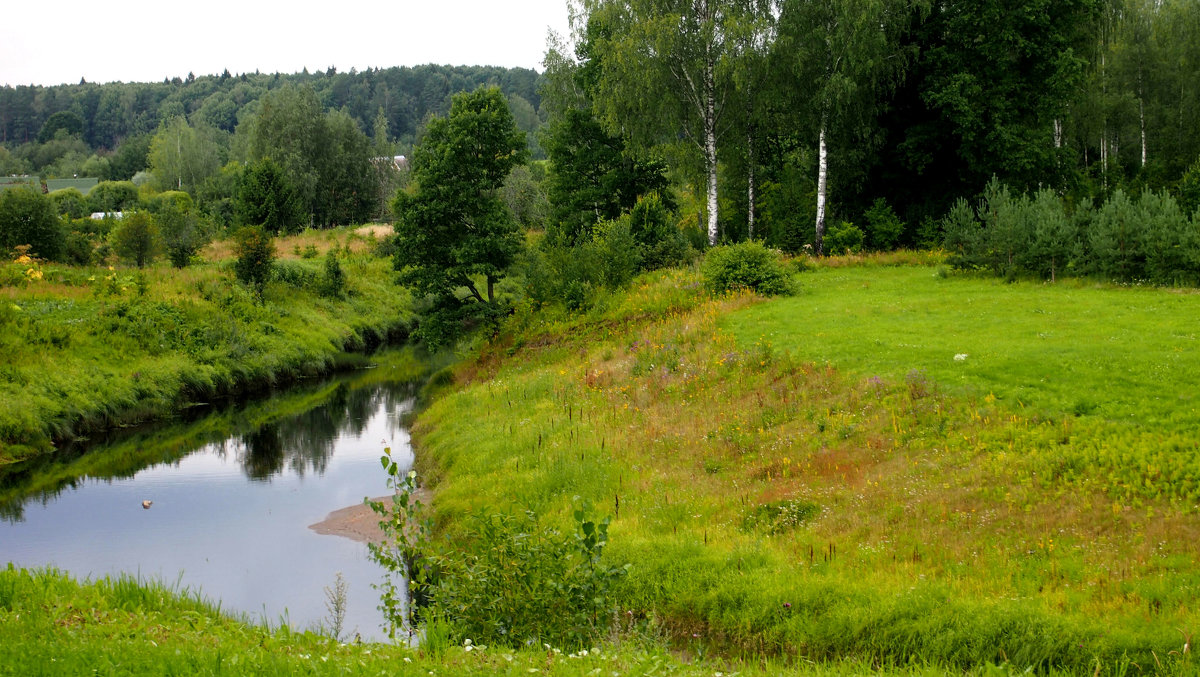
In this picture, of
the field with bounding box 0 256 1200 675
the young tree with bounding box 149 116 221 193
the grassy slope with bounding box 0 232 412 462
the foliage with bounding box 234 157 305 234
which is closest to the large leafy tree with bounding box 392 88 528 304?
the grassy slope with bounding box 0 232 412 462

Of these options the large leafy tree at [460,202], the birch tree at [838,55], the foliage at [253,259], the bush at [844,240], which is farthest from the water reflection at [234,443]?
the birch tree at [838,55]

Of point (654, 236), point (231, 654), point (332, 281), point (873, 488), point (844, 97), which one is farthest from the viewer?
point (332, 281)

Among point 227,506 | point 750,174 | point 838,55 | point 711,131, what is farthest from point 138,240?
point 838,55

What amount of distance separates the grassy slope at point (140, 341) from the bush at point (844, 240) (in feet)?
71.4

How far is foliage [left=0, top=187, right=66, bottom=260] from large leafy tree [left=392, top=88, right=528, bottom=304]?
67.7 ft

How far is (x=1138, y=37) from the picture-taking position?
48.3 m

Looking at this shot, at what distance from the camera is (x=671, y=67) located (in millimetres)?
32281

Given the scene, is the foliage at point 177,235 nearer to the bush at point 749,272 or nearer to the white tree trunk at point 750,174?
the white tree trunk at point 750,174

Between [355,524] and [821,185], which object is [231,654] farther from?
[821,185]

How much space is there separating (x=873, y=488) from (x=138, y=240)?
39291 millimetres

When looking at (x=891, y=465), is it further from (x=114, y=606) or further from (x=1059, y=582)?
(x=114, y=606)

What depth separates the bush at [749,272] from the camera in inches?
1001

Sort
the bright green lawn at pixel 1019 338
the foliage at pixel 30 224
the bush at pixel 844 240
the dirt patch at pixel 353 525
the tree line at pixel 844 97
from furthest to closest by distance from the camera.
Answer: the foliage at pixel 30 224 → the bush at pixel 844 240 → the tree line at pixel 844 97 → the dirt patch at pixel 353 525 → the bright green lawn at pixel 1019 338

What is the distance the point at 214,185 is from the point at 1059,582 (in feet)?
265
